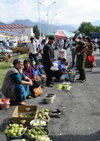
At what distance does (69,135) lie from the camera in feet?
13.3

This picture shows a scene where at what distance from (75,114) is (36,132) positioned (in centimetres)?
181

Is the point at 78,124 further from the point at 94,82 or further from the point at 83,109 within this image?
the point at 94,82

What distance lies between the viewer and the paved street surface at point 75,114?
407 cm

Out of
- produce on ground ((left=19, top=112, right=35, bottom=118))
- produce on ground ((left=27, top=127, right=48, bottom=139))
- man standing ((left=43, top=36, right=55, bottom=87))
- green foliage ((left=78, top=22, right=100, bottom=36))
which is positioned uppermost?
green foliage ((left=78, top=22, right=100, bottom=36))

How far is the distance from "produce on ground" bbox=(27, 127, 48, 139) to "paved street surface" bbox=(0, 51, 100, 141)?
1.32 feet

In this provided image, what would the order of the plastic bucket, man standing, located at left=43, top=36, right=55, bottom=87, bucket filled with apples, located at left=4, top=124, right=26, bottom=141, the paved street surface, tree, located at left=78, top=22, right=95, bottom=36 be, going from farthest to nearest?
tree, located at left=78, top=22, right=95, bottom=36 → the plastic bucket → man standing, located at left=43, top=36, right=55, bottom=87 → the paved street surface → bucket filled with apples, located at left=4, top=124, right=26, bottom=141

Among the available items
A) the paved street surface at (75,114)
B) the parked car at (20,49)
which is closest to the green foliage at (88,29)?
the parked car at (20,49)

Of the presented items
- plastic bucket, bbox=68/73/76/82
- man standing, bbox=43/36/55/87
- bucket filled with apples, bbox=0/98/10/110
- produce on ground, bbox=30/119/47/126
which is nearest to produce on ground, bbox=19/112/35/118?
produce on ground, bbox=30/119/47/126

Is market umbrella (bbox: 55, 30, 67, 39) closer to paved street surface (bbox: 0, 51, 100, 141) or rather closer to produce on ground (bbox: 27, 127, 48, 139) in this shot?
paved street surface (bbox: 0, 51, 100, 141)

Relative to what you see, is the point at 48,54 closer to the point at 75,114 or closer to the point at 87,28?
the point at 75,114

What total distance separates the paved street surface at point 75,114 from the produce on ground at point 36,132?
Answer: 0.40 m

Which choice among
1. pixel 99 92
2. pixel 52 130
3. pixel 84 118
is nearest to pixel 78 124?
pixel 84 118

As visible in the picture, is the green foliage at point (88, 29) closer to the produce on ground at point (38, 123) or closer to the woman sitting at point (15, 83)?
the woman sitting at point (15, 83)

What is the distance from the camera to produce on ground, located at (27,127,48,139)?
11.6ft
